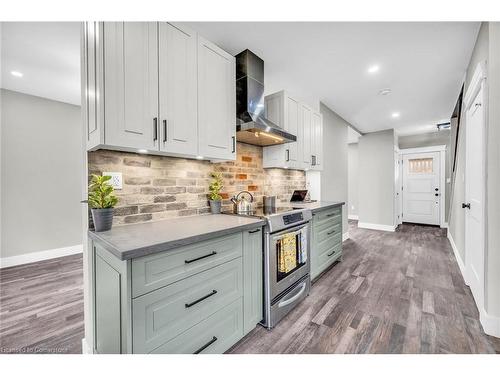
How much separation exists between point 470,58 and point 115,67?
3.67 meters

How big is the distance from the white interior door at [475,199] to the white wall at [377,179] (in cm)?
302

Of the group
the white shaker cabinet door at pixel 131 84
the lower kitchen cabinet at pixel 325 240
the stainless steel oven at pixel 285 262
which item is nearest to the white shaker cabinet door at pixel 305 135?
the lower kitchen cabinet at pixel 325 240

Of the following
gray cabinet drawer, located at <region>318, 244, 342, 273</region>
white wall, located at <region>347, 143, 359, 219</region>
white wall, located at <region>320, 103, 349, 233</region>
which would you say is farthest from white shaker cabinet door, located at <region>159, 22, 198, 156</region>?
white wall, located at <region>347, 143, 359, 219</region>

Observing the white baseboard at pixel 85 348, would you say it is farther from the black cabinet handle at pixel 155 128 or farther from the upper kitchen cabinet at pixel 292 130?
the upper kitchen cabinet at pixel 292 130

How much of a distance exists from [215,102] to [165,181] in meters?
0.81

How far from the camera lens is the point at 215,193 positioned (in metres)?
2.15

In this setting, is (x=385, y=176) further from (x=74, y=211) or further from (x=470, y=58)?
(x=74, y=211)

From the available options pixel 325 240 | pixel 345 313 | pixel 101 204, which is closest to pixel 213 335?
pixel 101 204

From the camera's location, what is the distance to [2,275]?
2.89 m

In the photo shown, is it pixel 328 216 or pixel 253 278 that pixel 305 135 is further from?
pixel 253 278

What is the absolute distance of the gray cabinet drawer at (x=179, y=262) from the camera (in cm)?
103
